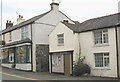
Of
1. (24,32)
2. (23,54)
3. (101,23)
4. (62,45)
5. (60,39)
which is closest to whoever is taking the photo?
(101,23)

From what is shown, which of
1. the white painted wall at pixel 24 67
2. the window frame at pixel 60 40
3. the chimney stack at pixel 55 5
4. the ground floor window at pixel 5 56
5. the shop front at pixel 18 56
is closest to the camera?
the window frame at pixel 60 40

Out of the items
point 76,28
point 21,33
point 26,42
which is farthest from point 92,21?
point 21,33

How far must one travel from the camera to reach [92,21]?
27297 millimetres

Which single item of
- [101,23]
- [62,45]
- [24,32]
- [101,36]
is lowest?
[62,45]

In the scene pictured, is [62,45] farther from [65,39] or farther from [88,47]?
[88,47]

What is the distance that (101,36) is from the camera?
2386 centimetres

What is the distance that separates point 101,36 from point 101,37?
10 centimetres

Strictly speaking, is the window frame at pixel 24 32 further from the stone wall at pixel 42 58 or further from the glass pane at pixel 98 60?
the glass pane at pixel 98 60

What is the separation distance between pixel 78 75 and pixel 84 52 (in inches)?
97.2

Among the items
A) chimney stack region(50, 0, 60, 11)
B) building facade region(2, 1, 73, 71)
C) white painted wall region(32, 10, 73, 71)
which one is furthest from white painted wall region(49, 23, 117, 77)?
chimney stack region(50, 0, 60, 11)

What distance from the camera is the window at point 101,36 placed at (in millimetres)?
23469

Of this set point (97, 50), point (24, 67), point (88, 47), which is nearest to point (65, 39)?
point (88, 47)

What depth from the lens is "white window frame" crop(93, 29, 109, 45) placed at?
23359 mm

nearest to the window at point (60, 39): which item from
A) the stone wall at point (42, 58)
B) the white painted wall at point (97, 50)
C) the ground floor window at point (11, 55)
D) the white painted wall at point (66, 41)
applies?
the white painted wall at point (66, 41)
